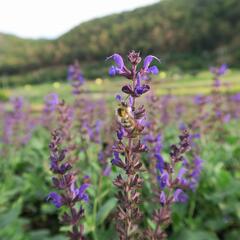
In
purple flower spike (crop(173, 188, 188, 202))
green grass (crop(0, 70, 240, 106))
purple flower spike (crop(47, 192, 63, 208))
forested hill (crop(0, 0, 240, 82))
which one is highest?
forested hill (crop(0, 0, 240, 82))

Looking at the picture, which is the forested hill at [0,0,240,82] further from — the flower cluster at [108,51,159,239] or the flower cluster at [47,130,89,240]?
the flower cluster at [108,51,159,239]

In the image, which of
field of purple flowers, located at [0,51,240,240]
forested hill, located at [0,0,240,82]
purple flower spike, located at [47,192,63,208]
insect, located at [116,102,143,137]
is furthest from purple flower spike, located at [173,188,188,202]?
forested hill, located at [0,0,240,82]

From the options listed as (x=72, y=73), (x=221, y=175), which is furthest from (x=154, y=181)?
(x=72, y=73)

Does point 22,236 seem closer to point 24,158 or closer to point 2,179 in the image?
point 2,179

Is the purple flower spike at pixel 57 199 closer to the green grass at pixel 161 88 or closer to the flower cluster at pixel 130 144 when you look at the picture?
the flower cluster at pixel 130 144

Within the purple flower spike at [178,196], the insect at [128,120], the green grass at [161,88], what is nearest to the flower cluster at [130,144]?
the insect at [128,120]

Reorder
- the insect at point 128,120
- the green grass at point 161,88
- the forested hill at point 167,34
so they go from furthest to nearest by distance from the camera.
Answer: the forested hill at point 167,34
the green grass at point 161,88
the insect at point 128,120

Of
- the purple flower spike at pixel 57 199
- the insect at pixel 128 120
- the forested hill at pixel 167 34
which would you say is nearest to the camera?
the insect at pixel 128 120

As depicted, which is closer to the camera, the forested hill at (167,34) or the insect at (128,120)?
the insect at (128,120)
